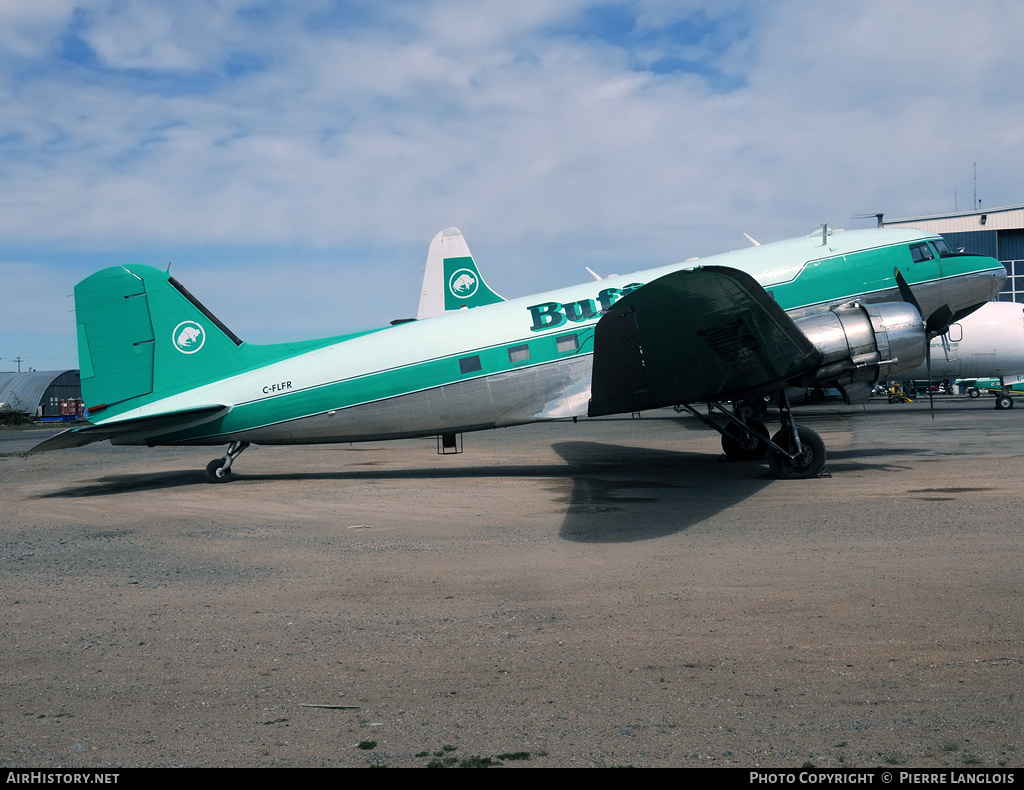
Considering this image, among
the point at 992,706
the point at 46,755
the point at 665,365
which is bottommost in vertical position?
the point at 992,706

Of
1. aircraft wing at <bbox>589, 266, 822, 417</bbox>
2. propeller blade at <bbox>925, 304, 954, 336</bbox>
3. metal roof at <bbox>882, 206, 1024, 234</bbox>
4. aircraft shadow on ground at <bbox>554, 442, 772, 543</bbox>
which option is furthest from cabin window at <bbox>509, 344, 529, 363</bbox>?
metal roof at <bbox>882, 206, 1024, 234</bbox>

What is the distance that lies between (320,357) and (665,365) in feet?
19.1

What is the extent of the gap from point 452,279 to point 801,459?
49.8ft

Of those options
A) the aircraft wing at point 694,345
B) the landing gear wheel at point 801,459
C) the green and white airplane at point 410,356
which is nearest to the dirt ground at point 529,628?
the landing gear wheel at point 801,459

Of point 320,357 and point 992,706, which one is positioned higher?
point 320,357

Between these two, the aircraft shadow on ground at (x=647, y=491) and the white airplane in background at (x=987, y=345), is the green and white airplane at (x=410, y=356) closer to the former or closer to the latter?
the aircraft shadow on ground at (x=647, y=491)

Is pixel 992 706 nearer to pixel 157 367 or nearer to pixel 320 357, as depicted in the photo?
pixel 320 357

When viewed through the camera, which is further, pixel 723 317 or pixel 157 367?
pixel 157 367

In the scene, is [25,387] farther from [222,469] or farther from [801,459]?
[801,459]

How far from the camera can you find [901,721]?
3424mm

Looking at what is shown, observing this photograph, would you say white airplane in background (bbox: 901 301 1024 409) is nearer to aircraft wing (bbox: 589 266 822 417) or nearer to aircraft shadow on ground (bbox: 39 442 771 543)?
aircraft shadow on ground (bbox: 39 442 771 543)

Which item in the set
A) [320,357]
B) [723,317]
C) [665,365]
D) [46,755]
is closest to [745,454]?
[665,365]

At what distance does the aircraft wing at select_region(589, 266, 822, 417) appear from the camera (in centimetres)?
852

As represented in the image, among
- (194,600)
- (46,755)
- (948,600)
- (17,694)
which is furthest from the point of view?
(194,600)
